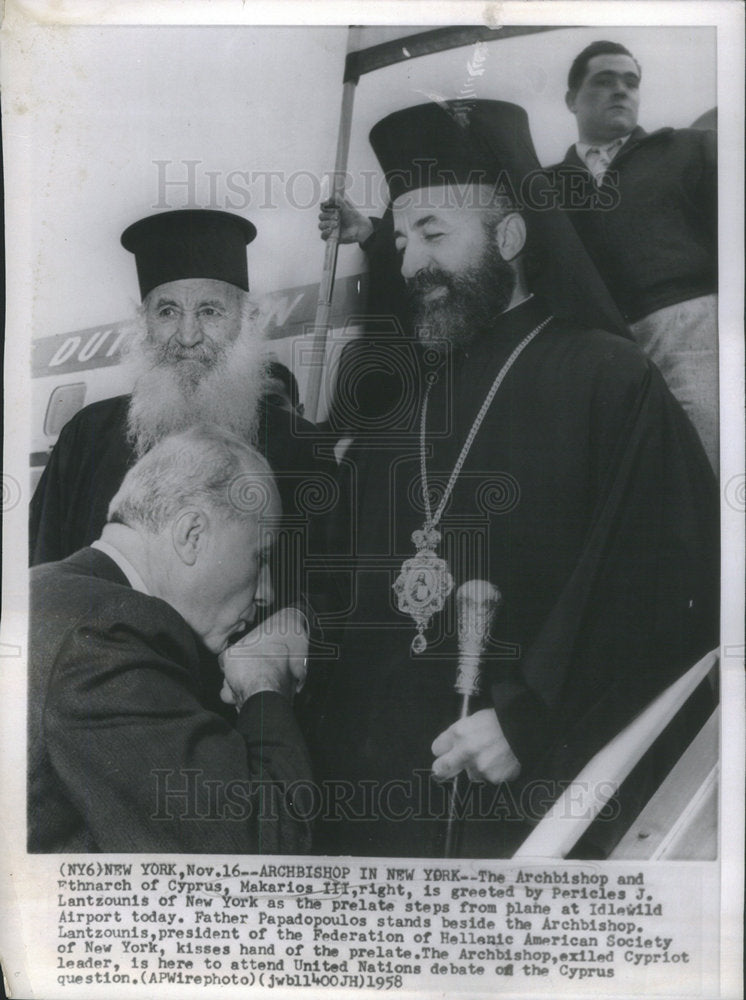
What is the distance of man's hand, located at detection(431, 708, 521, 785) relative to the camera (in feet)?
6.19

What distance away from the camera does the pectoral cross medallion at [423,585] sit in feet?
6.28

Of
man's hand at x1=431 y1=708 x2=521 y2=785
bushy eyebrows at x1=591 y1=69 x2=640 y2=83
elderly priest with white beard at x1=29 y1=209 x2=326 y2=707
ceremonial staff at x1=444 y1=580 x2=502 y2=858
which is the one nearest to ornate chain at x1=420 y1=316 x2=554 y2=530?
ceremonial staff at x1=444 y1=580 x2=502 y2=858

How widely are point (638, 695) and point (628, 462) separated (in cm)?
46

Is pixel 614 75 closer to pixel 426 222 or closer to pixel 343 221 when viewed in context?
pixel 426 222

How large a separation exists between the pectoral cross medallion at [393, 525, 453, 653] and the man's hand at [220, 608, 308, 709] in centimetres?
22

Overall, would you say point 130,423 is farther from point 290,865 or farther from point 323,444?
point 290,865

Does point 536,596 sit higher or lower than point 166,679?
higher

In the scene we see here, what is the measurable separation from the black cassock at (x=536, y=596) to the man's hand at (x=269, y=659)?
69 millimetres

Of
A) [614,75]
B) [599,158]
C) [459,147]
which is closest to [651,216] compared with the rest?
[599,158]

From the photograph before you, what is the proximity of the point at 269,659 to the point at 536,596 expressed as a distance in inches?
21.7

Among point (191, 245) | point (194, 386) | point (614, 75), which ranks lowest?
point (194, 386)

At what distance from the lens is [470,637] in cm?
190

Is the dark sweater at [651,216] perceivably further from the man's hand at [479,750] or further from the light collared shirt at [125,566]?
the light collared shirt at [125,566]

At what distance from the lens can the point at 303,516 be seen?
194 centimetres
